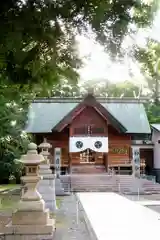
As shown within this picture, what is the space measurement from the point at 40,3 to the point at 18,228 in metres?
4.91

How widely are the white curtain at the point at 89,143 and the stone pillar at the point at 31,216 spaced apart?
19.7 metres

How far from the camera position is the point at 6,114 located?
23281 mm

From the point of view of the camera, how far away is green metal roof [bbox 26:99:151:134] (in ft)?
97.5

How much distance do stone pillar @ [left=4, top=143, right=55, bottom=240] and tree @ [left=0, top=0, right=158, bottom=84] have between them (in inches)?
175

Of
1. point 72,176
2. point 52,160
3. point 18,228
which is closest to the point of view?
point 18,228

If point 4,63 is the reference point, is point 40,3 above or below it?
above

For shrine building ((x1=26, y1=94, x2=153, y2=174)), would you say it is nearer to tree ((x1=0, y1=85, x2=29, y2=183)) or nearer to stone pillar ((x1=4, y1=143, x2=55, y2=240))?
tree ((x1=0, y1=85, x2=29, y2=183))

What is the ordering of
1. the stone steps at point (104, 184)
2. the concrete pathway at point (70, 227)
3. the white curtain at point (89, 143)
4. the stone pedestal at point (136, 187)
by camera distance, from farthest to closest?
the white curtain at point (89, 143) < the stone steps at point (104, 184) < the stone pedestal at point (136, 187) < the concrete pathway at point (70, 227)

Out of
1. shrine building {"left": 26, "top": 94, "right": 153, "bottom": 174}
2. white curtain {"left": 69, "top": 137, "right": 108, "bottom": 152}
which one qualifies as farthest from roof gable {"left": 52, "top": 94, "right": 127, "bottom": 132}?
white curtain {"left": 69, "top": 137, "right": 108, "bottom": 152}

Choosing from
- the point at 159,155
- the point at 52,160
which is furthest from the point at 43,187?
the point at 159,155

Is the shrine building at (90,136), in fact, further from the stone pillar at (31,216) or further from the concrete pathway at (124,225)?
the stone pillar at (31,216)

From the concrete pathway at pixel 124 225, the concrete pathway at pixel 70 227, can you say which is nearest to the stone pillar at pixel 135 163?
the concrete pathway at pixel 70 227

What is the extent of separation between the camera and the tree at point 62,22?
125 inches

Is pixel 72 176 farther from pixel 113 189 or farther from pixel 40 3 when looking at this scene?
pixel 40 3
